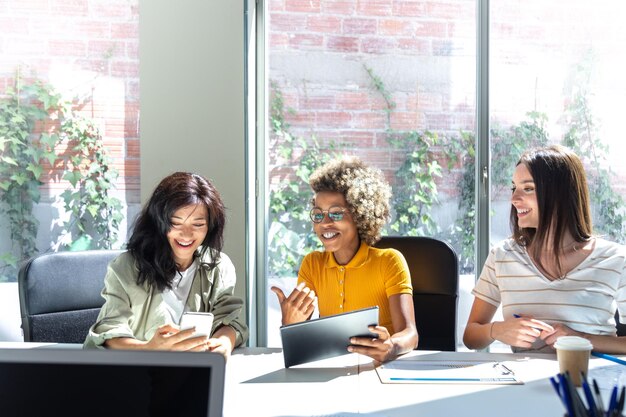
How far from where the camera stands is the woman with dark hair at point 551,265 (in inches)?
90.0

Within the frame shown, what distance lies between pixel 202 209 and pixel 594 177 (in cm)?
221

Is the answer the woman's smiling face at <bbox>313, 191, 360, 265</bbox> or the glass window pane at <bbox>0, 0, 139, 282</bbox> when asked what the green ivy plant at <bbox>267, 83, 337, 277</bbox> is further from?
the woman's smiling face at <bbox>313, 191, 360, 265</bbox>

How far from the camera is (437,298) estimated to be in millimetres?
2553

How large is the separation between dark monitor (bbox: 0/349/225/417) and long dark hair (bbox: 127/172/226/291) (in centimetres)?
128

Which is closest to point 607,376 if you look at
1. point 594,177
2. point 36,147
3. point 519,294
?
point 519,294

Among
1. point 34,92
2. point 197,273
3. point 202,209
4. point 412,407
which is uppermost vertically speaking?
point 34,92

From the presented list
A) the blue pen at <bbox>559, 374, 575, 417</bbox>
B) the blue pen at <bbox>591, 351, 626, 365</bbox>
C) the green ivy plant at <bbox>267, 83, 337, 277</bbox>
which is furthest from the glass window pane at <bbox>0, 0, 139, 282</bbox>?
the blue pen at <bbox>559, 374, 575, 417</bbox>

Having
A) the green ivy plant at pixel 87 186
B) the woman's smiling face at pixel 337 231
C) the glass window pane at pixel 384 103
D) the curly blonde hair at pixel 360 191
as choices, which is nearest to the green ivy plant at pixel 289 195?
the glass window pane at pixel 384 103

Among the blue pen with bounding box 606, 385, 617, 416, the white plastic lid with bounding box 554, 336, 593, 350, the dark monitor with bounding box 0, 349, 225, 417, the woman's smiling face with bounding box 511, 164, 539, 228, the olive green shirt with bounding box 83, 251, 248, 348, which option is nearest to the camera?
the dark monitor with bounding box 0, 349, 225, 417

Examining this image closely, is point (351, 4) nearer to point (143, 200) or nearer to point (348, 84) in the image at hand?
point (348, 84)

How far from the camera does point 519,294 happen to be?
2.35 meters

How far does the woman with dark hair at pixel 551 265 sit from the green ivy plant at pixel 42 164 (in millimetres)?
2077

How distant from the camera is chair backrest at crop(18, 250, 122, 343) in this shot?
2336 mm

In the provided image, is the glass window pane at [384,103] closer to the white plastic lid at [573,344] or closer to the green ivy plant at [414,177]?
the green ivy plant at [414,177]
